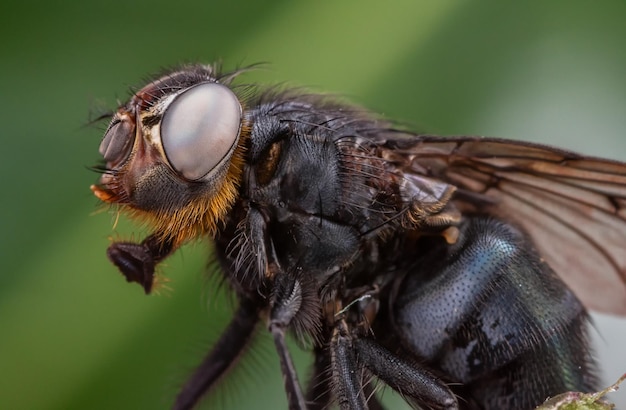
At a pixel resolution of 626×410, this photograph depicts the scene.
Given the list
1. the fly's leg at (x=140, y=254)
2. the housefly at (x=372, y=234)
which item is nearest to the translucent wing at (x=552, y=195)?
the housefly at (x=372, y=234)

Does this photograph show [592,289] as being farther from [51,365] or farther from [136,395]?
[51,365]


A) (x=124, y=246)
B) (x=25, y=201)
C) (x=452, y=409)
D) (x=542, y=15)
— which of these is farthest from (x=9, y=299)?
(x=542, y=15)

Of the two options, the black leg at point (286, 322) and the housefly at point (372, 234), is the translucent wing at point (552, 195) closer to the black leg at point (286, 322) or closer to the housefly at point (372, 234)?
the housefly at point (372, 234)

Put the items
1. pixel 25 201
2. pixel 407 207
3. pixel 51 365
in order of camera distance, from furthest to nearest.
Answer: pixel 25 201, pixel 51 365, pixel 407 207

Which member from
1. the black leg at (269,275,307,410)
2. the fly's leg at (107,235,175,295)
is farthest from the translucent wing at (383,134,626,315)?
the fly's leg at (107,235,175,295)

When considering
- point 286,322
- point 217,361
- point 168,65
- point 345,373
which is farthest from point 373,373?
→ point 168,65

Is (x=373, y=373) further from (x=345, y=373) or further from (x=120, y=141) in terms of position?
(x=120, y=141)
